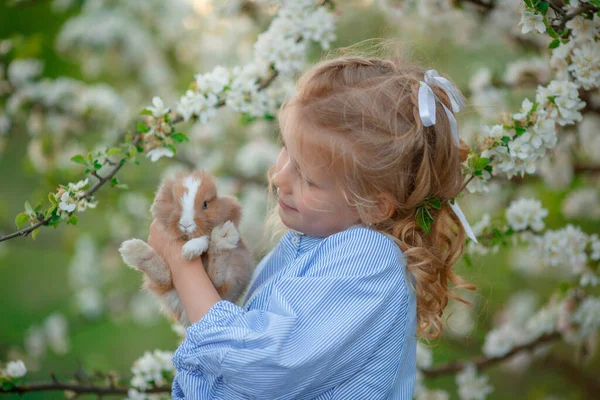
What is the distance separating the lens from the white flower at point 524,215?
2053 millimetres

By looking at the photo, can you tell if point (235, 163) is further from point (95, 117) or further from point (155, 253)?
point (155, 253)

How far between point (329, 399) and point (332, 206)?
493mm

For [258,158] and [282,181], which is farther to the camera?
[258,158]

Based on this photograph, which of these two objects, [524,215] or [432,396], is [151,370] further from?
[524,215]

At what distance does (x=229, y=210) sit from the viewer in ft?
5.53

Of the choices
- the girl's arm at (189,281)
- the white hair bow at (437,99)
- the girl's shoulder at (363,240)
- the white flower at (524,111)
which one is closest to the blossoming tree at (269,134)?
the white flower at (524,111)

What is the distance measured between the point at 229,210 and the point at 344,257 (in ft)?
1.24

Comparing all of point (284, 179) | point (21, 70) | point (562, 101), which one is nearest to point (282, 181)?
point (284, 179)

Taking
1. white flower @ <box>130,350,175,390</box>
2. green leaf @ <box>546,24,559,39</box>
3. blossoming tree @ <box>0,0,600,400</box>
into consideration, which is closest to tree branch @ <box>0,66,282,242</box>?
blossoming tree @ <box>0,0,600,400</box>

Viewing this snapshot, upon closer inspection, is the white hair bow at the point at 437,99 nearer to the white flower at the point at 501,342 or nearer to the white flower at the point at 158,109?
the white flower at the point at 158,109

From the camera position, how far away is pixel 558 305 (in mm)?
2480

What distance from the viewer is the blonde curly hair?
61.6 inches

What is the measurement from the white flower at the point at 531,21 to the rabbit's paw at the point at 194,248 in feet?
3.60

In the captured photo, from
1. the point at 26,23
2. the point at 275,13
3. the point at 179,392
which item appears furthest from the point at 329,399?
the point at 26,23
